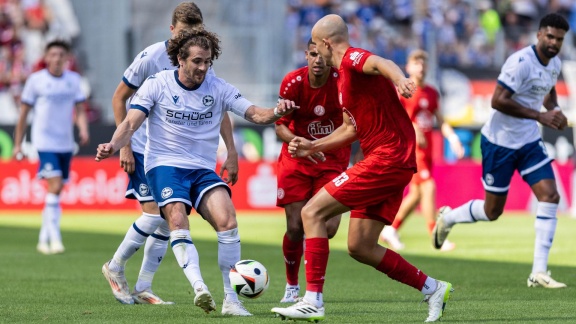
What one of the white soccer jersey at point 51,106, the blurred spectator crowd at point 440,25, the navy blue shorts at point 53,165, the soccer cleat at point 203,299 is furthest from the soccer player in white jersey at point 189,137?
the blurred spectator crowd at point 440,25

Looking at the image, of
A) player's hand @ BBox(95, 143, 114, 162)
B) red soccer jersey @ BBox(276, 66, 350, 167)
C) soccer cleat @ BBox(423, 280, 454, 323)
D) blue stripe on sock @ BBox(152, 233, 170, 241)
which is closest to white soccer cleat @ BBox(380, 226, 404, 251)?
red soccer jersey @ BBox(276, 66, 350, 167)

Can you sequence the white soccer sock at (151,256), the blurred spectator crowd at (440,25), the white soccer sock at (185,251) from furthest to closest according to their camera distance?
the blurred spectator crowd at (440,25)
the white soccer sock at (151,256)
the white soccer sock at (185,251)

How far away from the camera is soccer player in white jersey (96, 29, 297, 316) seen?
27.5 ft

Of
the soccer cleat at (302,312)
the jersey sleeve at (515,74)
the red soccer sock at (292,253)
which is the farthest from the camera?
the jersey sleeve at (515,74)

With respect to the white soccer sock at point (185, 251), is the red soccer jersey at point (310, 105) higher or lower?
higher

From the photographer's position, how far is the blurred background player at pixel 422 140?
15.3 metres

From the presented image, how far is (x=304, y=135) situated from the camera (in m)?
9.91

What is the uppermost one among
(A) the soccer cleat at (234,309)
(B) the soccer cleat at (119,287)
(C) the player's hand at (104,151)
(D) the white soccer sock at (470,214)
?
(C) the player's hand at (104,151)

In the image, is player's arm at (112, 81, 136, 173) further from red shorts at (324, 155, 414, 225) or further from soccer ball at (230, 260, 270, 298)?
red shorts at (324, 155, 414, 225)

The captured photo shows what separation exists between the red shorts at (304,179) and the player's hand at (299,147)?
1.66 m

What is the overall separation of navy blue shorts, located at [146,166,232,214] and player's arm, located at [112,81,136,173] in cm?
81

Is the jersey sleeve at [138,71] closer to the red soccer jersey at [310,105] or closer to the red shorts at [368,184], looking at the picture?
the red soccer jersey at [310,105]

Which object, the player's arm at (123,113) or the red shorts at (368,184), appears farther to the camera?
the player's arm at (123,113)

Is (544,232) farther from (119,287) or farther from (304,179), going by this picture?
(119,287)
